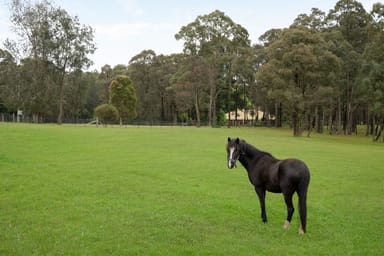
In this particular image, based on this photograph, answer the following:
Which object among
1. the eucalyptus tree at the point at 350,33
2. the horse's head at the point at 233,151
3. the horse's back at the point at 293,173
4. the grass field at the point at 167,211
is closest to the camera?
the grass field at the point at 167,211

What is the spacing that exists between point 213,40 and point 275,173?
231 feet

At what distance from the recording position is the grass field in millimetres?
7539

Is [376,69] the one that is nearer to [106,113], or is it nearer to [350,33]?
Result: [350,33]

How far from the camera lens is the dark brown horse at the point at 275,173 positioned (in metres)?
8.16

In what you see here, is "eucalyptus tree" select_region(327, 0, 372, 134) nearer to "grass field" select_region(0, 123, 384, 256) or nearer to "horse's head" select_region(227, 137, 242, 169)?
"grass field" select_region(0, 123, 384, 256)

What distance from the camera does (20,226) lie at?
8.55 metres

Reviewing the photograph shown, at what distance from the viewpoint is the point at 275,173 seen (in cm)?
853

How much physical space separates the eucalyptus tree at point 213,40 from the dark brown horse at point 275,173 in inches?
2627

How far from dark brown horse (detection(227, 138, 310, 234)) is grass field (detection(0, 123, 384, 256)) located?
734 mm

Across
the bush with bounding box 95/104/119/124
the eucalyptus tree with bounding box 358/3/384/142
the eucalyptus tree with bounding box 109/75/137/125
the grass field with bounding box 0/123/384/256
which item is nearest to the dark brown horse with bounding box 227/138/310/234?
the grass field with bounding box 0/123/384/256

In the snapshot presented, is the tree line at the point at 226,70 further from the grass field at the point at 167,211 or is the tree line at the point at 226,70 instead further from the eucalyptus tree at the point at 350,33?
the grass field at the point at 167,211

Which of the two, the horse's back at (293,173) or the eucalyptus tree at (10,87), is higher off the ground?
the eucalyptus tree at (10,87)

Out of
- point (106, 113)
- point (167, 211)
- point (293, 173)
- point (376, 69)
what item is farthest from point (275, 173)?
point (106, 113)

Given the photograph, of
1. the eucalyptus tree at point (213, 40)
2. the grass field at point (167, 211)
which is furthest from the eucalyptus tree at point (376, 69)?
the eucalyptus tree at point (213, 40)
